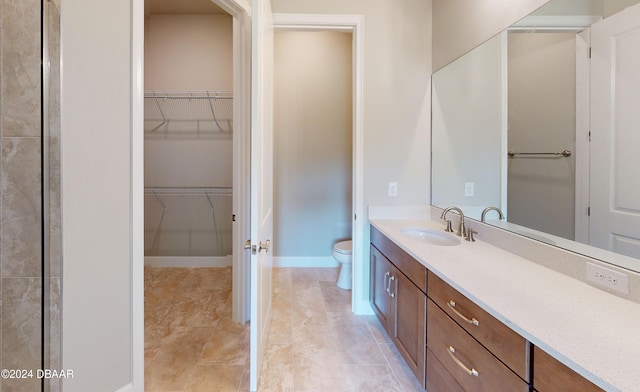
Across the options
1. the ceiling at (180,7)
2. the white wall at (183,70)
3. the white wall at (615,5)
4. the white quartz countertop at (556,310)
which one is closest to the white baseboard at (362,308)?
the white quartz countertop at (556,310)

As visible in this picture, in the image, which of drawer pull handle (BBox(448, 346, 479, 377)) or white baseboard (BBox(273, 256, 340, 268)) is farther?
white baseboard (BBox(273, 256, 340, 268))

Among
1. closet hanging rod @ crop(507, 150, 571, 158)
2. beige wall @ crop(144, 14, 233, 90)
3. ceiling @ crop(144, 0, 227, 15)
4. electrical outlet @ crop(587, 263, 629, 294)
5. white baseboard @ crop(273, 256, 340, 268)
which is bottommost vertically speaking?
white baseboard @ crop(273, 256, 340, 268)

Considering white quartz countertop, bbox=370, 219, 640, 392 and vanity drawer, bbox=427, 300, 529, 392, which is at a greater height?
white quartz countertop, bbox=370, 219, 640, 392

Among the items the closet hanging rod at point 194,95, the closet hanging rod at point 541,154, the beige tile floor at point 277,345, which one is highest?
the closet hanging rod at point 194,95

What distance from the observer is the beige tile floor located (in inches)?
60.7

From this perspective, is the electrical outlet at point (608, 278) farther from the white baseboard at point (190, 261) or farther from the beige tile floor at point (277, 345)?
the white baseboard at point (190, 261)

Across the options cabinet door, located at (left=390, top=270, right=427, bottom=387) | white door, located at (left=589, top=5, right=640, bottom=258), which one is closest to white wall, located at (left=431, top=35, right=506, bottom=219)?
white door, located at (left=589, top=5, right=640, bottom=258)

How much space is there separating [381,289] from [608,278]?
124 cm

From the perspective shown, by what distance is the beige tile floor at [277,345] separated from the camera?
1541mm

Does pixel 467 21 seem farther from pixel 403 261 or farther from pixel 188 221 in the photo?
pixel 188 221

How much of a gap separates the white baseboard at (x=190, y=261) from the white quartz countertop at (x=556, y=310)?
2.74m

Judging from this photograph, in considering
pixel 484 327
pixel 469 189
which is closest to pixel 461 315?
pixel 484 327

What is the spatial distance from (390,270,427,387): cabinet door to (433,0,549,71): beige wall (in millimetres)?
1621

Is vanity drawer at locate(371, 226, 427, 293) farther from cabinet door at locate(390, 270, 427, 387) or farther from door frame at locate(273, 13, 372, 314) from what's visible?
door frame at locate(273, 13, 372, 314)
